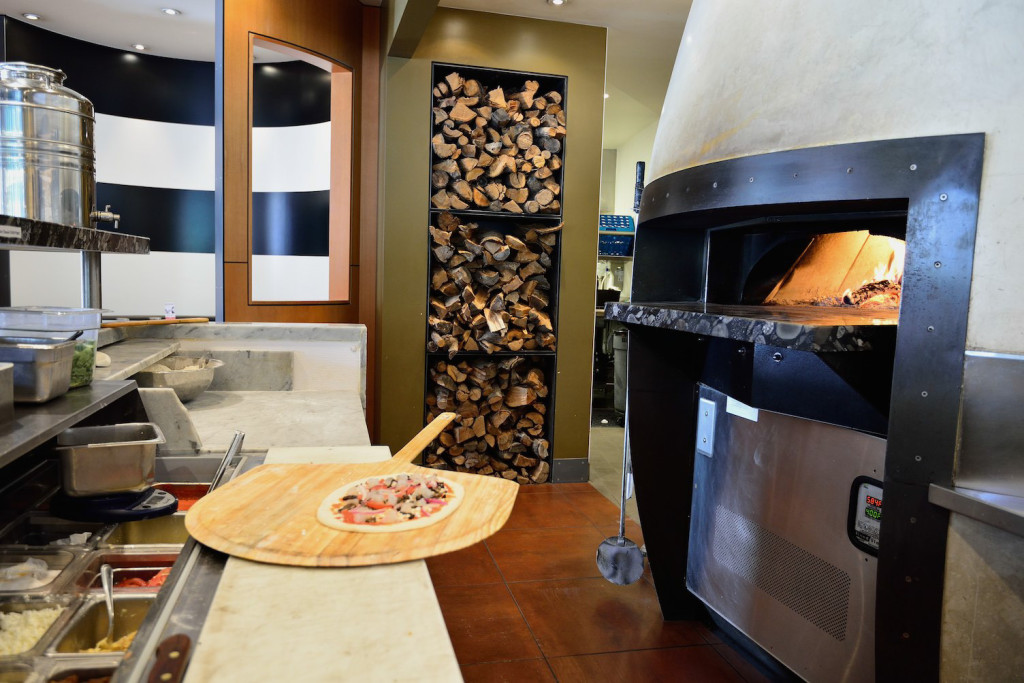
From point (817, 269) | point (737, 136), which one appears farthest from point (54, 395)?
point (817, 269)

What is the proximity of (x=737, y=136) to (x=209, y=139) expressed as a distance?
5.65 meters

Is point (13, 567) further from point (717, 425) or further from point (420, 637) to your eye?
point (717, 425)

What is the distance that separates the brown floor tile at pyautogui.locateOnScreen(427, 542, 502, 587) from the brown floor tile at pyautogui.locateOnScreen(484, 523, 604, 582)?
5cm

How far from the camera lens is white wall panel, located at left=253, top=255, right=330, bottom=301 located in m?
5.53

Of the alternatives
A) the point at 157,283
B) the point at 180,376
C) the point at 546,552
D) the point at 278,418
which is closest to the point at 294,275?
the point at 157,283

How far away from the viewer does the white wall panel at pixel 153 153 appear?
5957 mm

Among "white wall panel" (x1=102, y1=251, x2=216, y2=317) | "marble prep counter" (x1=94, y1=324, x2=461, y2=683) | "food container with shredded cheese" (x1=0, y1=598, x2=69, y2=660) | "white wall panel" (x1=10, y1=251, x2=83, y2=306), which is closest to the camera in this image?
"marble prep counter" (x1=94, y1=324, x2=461, y2=683)

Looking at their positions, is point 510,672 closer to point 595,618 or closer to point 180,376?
Answer: point 595,618

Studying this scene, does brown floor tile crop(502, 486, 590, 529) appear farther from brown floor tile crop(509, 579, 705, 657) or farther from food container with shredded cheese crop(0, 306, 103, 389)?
food container with shredded cheese crop(0, 306, 103, 389)

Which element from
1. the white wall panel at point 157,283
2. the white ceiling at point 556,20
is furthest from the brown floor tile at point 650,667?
the white wall panel at point 157,283

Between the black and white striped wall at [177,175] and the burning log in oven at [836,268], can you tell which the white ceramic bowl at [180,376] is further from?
the black and white striped wall at [177,175]

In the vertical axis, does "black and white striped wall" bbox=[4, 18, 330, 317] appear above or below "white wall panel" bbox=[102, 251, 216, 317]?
above

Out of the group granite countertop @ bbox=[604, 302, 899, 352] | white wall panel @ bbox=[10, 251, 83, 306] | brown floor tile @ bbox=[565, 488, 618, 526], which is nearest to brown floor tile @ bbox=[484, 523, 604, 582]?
brown floor tile @ bbox=[565, 488, 618, 526]

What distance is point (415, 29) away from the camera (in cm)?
349
